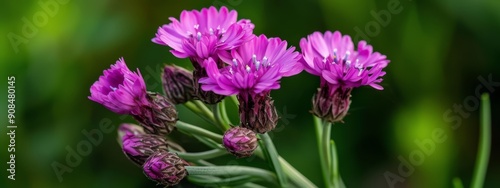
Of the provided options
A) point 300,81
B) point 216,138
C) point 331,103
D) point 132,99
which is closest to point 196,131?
point 216,138

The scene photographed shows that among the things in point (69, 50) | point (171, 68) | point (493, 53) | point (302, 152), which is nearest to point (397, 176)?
point (302, 152)

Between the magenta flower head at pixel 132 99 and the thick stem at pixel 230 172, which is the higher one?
the magenta flower head at pixel 132 99

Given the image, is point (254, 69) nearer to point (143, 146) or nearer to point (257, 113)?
point (257, 113)

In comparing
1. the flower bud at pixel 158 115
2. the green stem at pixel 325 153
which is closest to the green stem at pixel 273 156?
the green stem at pixel 325 153

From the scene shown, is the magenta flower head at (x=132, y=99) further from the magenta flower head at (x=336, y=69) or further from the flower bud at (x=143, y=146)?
the magenta flower head at (x=336, y=69)

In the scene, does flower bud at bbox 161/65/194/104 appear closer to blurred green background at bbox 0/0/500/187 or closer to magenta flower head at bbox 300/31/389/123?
magenta flower head at bbox 300/31/389/123
